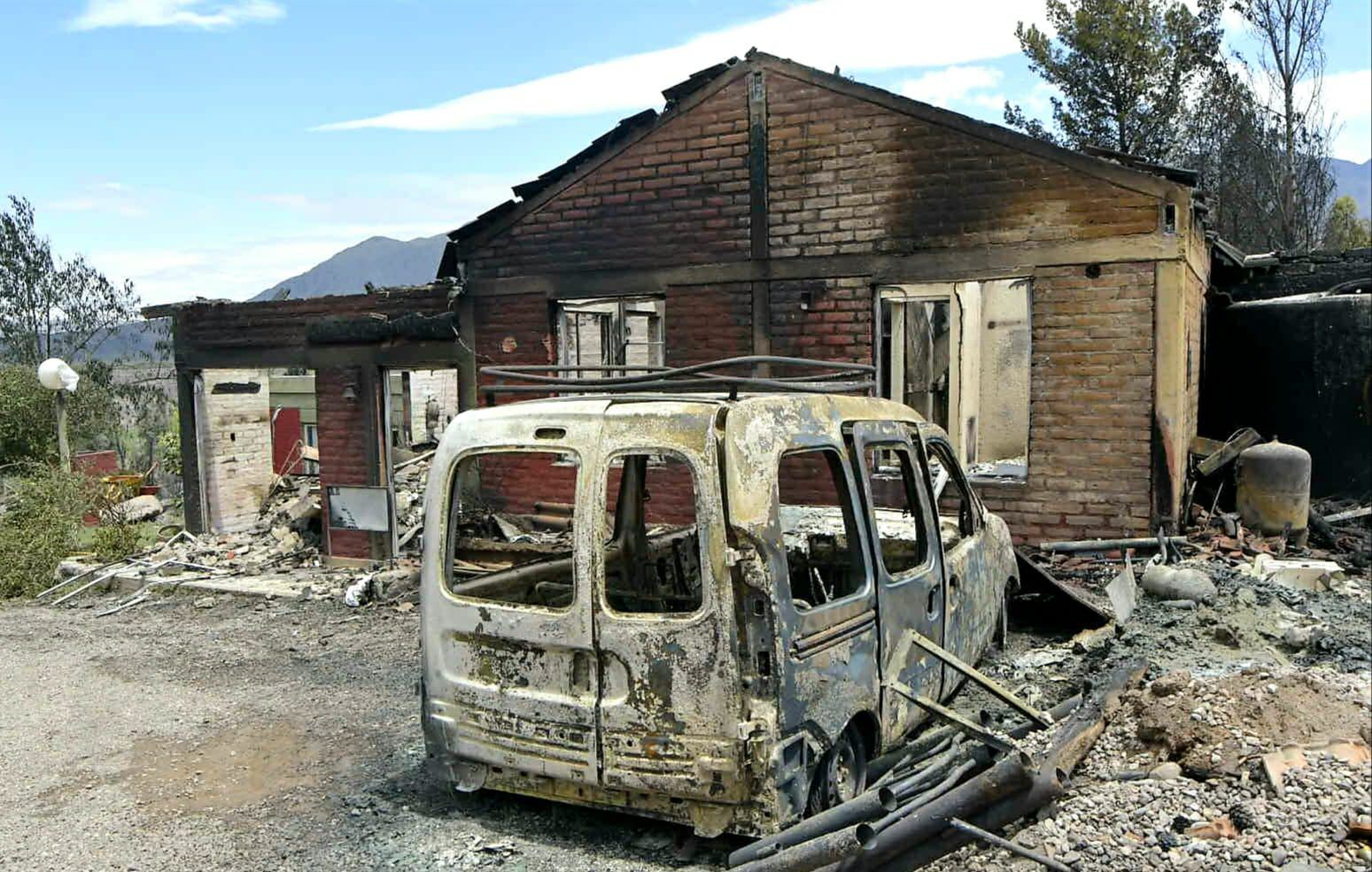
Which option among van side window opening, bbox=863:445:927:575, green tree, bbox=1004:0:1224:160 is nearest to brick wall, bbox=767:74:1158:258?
van side window opening, bbox=863:445:927:575

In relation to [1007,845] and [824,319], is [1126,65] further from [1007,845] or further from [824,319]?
[1007,845]

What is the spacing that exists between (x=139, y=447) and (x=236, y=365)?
17705mm

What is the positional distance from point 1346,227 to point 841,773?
35851 mm

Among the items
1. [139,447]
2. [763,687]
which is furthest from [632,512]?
[139,447]

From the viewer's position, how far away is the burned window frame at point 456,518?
4.04 m

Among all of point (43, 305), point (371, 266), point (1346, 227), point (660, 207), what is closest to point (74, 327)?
point (43, 305)

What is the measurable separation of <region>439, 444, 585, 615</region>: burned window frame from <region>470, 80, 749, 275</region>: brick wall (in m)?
5.91

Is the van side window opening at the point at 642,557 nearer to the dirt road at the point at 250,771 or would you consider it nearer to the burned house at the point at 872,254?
the dirt road at the point at 250,771

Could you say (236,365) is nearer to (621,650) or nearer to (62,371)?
(62,371)

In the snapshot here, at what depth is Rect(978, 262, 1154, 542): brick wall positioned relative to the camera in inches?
323

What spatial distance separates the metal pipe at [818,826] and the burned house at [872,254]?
571cm

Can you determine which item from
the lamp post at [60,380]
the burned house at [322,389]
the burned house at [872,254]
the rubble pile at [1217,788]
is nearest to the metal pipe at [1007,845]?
the rubble pile at [1217,788]

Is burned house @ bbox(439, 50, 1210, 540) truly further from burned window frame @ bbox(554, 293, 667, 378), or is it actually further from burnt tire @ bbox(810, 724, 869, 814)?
burnt tire @ bbox(810, 724, 869, 814)

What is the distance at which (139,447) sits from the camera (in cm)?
2770
